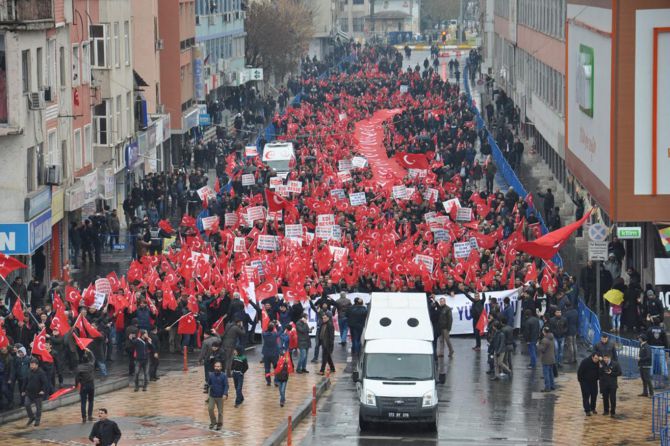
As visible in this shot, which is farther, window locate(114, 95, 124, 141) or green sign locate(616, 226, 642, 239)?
window locate(114, 95, 124, 141)

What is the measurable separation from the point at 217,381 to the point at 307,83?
78.9 meters

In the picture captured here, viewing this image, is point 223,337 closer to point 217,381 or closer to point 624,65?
point 217,381

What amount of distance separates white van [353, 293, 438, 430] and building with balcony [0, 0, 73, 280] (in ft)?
51.7

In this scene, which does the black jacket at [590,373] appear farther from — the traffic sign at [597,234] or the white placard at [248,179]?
the white placard at [248,179]

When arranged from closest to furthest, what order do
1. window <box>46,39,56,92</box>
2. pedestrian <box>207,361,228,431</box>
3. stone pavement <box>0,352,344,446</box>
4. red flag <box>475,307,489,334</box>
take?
stone pavement <box>0,352,344,446</box> < pedestrian <box>207,361,228,431</box> < red flag <box>475,307,489,334</box> < window <box>46,39,56,92</box>

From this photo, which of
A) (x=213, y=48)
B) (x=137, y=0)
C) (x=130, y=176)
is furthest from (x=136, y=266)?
(x=213, y=48)

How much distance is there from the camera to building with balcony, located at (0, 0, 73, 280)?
1817 inches

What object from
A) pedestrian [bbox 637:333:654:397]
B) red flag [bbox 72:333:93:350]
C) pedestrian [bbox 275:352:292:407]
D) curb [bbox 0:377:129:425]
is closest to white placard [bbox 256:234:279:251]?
curb [bbox 0:377:129:425]

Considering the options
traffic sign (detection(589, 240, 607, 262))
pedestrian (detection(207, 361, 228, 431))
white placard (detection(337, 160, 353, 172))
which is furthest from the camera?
white placard (detection(337, 160, 353, 172))

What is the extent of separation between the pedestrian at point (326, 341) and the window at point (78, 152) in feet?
65.8

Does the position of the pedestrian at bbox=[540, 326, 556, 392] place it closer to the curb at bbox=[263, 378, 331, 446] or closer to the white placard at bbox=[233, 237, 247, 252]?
the curb at bbox=[263, 378, 331, 446]

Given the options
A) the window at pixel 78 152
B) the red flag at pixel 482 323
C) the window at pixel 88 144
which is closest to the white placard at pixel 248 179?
the window at pixel 88 144

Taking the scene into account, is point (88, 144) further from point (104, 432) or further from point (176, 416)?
point (104, 432)

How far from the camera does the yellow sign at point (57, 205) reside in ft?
163
